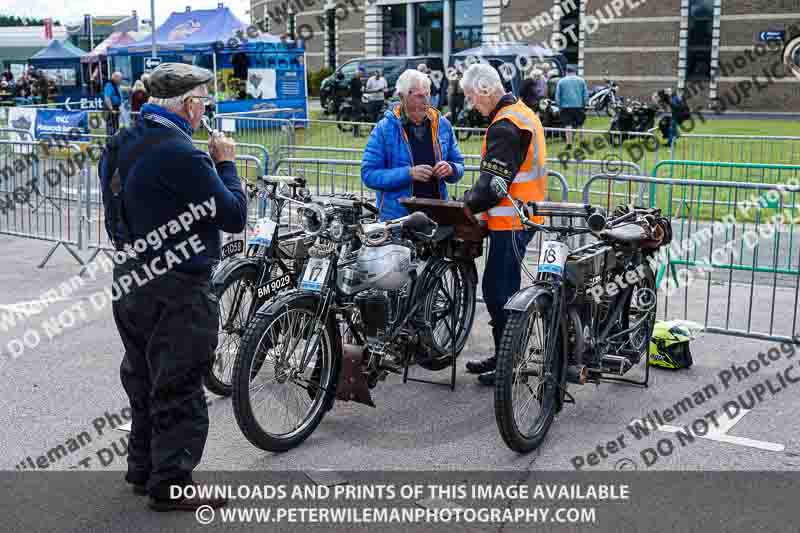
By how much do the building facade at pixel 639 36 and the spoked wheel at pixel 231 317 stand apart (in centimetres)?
2421

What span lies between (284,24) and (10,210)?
135ft

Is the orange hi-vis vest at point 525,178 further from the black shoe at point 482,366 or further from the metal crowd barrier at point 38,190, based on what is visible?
the metal crowd barrier at point 38,190

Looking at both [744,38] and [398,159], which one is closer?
[398,159]

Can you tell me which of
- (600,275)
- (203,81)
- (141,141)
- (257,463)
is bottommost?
(257,463)

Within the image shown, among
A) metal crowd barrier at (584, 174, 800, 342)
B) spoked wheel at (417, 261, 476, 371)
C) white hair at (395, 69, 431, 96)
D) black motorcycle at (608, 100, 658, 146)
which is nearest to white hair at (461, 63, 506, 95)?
white hair at (395, 69, 431, 96)

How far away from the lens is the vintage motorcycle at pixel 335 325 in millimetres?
4500

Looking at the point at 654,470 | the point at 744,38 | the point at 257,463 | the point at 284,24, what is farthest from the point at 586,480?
the point at 284,24

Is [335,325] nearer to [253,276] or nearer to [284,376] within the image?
[284,376]

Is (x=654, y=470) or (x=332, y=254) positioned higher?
(x=332, y=254)

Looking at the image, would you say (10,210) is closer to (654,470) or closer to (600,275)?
(600,275)

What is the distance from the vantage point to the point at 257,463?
4.55 meters

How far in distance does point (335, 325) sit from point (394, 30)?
4196cm

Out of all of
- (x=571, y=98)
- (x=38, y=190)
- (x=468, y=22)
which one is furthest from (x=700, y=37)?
(x=38, y=190)

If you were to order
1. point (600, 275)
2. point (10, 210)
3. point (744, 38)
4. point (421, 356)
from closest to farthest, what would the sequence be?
point (600, 275)
point (421, 356)
point (10, 210)
point (744, 38)
